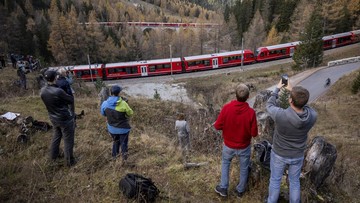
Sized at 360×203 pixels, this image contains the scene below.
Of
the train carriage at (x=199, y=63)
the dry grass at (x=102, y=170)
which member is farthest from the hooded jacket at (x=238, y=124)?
the train carriage at (x=199, y=63)

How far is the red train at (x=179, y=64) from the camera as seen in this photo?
111 feet

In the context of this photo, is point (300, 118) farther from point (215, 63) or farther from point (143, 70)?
point (215, 63)

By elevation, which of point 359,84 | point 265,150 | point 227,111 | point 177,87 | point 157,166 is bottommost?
point 177,87

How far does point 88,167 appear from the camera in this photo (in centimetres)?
452

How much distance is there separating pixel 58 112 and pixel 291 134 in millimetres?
3583

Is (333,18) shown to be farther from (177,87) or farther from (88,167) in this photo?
(88,167)

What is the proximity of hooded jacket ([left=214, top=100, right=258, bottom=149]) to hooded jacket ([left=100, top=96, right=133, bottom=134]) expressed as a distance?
76.8 inches

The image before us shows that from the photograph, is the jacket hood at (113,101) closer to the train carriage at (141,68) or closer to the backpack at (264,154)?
the backpack at (264,154)

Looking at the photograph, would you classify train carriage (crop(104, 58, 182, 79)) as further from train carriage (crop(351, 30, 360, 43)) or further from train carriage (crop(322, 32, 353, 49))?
train carriage (crop(351, 30, 360, 43))

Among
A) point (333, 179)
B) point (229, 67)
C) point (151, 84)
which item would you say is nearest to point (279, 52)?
point (229, 67)

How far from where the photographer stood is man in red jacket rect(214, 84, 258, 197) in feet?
11.0

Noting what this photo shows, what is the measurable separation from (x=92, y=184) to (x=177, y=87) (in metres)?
30.0

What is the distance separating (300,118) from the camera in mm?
2850

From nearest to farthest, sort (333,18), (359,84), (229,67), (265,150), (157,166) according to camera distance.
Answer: (265,150), (157,166), (359,84), (229,67), (333,18)
